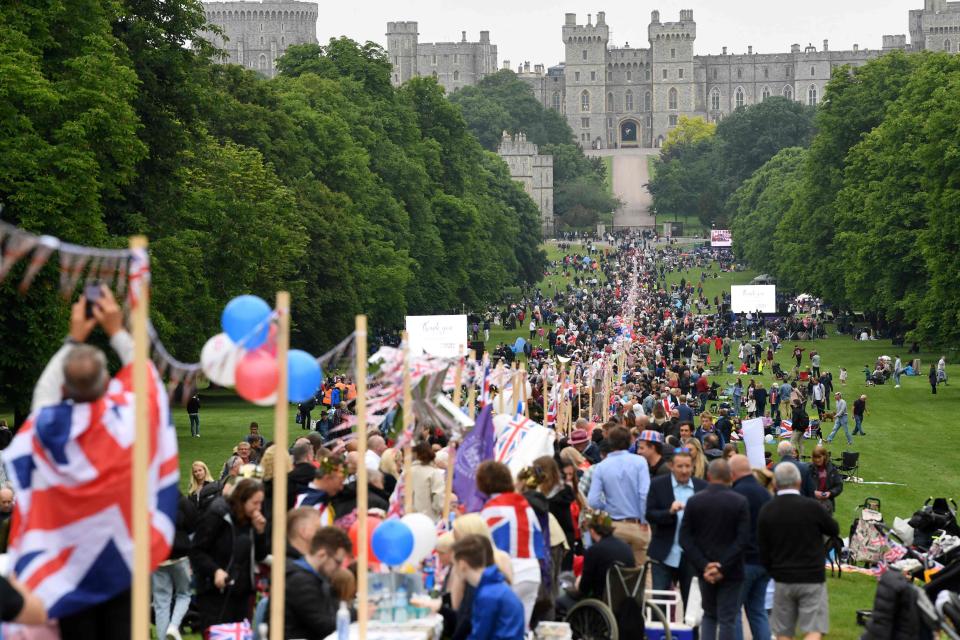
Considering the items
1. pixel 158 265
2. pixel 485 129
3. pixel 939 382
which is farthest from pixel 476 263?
pixel 485 129

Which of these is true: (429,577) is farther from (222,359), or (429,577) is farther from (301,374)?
(222,359)

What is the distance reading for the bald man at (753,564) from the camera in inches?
521

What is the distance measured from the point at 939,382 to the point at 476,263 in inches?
A: 1164

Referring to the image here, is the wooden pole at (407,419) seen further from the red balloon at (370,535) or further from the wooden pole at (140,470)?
the wooden pole at (140,470)

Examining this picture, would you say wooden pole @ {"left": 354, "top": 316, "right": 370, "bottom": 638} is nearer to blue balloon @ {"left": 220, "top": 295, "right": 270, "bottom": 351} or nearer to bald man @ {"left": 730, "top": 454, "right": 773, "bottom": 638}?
blue balloon @ {"left": 220, "top": 295, "right": 270, "bottom": 351}

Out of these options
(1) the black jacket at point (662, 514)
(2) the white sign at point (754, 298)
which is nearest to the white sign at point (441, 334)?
(1) the black jacket at point (662, 514)

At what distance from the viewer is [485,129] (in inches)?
7362

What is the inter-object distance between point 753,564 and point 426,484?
2567 millimetres

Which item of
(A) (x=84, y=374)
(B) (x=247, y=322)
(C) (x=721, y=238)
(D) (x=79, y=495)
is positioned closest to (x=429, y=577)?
(B) (x=247, y=322)

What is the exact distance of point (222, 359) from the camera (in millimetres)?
8859

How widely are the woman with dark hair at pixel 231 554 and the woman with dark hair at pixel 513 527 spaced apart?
1386 millimetres

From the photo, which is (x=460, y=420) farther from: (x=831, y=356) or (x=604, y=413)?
(x=831, y=356)

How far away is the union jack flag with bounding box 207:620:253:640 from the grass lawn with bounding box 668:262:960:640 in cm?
541

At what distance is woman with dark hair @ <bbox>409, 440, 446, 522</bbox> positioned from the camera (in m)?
14.2
